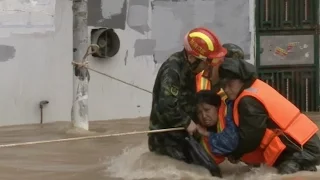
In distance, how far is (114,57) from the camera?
44.8 ft

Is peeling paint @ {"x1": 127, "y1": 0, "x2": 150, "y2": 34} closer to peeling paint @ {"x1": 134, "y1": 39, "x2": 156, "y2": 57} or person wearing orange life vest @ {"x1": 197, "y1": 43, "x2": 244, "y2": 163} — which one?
peeling paint @ {"x1": 134, "y1": 39, "x2": 156, "y2": 57}

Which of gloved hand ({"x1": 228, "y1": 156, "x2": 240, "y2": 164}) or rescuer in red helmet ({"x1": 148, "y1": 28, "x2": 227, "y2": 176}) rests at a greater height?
rescuer in red helmet ({"x1": 148, "y1": 28, "x2": 227, "y2": 176})

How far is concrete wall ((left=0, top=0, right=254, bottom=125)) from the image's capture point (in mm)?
12508

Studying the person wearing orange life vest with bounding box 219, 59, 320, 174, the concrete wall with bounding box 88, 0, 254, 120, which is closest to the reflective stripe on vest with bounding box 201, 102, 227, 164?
the person wearing orange life vest with bounding box 219, 59, 320, 174

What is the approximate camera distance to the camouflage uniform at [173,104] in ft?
25.8

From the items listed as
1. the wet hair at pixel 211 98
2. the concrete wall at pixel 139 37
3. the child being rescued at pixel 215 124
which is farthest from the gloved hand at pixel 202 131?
the concrete wall at pixel 139 37

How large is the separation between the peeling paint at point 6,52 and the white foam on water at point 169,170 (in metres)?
4.33

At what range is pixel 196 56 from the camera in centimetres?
788

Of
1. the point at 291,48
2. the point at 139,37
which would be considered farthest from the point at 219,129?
the point at 291,48

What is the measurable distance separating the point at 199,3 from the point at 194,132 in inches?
267

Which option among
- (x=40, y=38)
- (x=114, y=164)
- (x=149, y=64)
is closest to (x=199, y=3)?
(x=149, y=64)

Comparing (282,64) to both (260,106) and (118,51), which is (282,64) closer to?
(118,51)

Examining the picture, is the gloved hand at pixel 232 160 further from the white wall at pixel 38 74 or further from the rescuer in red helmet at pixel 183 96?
the white wall at pixel 38 74

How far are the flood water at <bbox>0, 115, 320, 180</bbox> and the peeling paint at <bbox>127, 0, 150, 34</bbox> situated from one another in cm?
279
